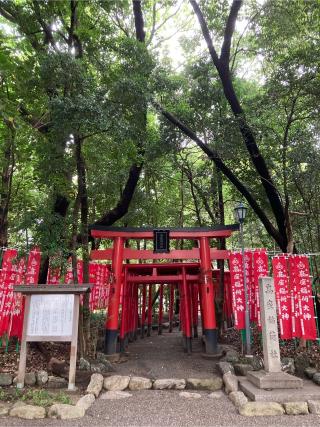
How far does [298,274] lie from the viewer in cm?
839

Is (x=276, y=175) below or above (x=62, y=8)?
below

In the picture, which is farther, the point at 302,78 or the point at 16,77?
the point at 302,78

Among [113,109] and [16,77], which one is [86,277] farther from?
[16,77]

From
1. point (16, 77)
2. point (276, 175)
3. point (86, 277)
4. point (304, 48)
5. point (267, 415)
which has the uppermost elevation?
point (304, 48)

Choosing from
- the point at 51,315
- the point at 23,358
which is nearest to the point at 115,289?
the point at 51,315

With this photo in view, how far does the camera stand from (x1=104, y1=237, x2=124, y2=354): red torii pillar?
856 cm

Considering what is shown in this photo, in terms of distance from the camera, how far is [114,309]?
8664 mm

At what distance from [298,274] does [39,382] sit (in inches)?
269

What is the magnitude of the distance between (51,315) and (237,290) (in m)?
5.29

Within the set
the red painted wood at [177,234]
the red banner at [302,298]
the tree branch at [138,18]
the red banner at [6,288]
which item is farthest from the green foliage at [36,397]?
the tree branch at [138,18]

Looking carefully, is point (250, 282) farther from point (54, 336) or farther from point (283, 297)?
point (54, 336)

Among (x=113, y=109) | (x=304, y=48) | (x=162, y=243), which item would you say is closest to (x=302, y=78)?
(x=304, y=48)

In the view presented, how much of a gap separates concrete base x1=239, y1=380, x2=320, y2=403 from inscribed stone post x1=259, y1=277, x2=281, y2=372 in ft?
1.69

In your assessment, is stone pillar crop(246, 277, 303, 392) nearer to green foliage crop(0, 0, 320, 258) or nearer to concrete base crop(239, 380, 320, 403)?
concrete base crop(239, 380, 320, 403)
